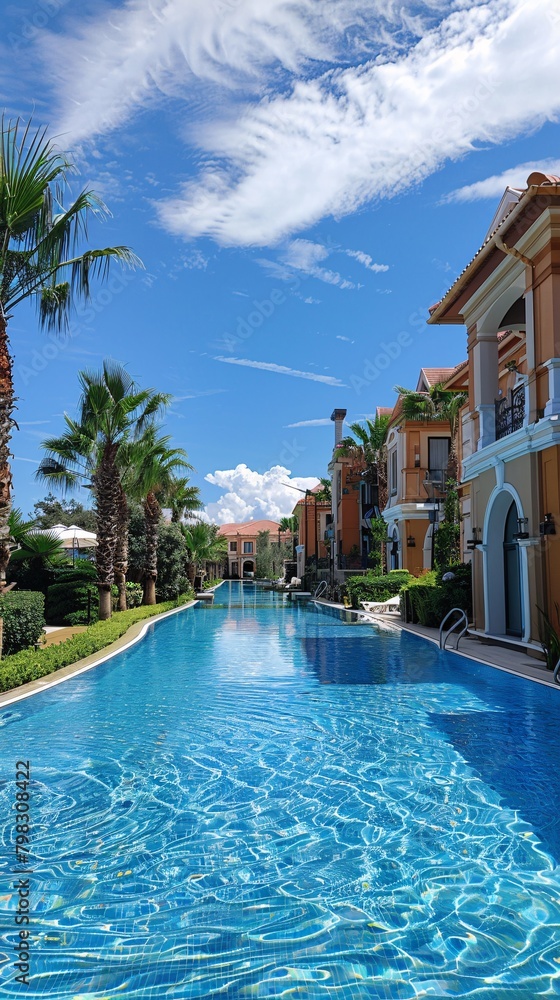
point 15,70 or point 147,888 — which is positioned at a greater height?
point 15,70

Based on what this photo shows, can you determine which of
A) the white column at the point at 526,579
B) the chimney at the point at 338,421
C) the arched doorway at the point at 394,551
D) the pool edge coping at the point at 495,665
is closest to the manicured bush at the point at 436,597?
the pool edge coping at the point at 495,665

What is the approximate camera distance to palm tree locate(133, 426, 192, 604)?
22.8 metres

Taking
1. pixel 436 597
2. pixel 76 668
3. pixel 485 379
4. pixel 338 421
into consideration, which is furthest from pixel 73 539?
pixel 338 421

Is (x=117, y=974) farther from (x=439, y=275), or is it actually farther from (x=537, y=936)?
(x=439, y=275)

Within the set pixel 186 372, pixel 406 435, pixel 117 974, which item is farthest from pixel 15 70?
pixel 406 435

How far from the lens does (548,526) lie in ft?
37.0

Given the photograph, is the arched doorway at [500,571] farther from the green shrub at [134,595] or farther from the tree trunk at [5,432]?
the green shrub at [134,595]

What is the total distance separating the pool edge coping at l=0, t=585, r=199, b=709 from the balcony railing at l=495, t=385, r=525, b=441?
30.7 feet

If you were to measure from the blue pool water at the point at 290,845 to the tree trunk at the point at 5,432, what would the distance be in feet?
7.82

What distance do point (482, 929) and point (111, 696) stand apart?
7528 mm

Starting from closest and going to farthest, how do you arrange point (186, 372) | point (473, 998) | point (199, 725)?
1. point (473, 998)
2. point (199, 725)
3. point (186, 372)

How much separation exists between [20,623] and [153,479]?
1085cm

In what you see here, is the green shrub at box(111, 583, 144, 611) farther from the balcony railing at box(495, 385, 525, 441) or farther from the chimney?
the chimney

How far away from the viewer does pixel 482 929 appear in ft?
12.2
